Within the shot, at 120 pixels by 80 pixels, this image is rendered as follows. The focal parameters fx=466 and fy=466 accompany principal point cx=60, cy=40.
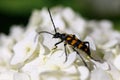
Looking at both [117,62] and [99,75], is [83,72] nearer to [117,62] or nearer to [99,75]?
[99,75]

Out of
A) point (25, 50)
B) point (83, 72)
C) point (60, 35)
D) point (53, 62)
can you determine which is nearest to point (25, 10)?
point (25, 50)

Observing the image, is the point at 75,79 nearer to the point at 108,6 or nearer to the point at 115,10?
the point at 115,10

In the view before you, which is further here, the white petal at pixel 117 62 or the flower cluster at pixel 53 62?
the white petal at pixel 117 62

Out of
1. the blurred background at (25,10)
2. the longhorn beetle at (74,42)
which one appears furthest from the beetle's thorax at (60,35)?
the blurred background at (25,10)

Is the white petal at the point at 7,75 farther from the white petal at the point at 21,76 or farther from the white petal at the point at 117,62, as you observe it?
the white petal at the point at 117,62

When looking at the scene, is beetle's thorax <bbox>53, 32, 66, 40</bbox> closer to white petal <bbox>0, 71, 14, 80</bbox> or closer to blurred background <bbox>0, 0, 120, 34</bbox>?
white petal <bbox>0, 71, 14, 80</bbox>

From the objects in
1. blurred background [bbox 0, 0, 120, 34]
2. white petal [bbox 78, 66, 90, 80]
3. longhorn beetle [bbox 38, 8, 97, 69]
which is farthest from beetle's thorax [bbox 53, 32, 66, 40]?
blurred background [bbox 0, 0, 120, 34]

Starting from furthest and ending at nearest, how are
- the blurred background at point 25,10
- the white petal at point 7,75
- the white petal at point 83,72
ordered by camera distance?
the blurred background at point 25,10 < the white petal at point 7,75 < the white petal at point 83,72

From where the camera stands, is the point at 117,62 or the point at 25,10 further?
the point at 25,10

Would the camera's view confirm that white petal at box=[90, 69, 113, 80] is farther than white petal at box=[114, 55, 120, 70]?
No

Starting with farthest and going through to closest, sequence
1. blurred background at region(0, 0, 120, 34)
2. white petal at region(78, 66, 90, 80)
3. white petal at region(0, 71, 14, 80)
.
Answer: blurred background at region(0, 0, 120, 34)
white petal at region(0, 71, 14, 80)
white petal at region(78, 66, 90, 80)

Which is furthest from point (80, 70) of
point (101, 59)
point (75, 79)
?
point (101, 59)
